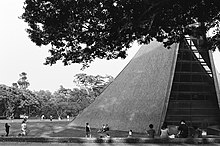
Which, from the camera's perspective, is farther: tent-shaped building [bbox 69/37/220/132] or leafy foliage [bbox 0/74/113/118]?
leafy foliage [bbox 0/74/113/118]

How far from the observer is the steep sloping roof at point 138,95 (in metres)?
23.0

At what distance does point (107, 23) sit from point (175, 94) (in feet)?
52.7

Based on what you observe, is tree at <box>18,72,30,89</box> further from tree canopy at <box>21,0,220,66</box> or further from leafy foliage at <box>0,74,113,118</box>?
tree canopy at <box>21,0,220,66</box>

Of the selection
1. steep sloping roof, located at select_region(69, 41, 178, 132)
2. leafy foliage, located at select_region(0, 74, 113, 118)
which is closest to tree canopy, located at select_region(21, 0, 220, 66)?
steep sloping roof, located at select_region(69, 41, 178, 132)

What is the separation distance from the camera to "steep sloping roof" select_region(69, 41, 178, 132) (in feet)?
75.4

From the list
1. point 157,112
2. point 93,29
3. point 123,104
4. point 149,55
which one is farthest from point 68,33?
point 149,55

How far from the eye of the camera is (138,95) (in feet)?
82.1

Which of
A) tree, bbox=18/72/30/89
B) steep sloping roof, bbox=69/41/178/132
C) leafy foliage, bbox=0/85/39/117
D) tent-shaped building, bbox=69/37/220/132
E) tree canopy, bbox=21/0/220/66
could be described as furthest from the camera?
tree, bbox=18/72/30/89

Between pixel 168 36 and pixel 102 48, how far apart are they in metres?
2.58

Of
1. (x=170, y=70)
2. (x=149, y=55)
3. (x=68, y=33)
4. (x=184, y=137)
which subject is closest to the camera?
(x=68, y=33)

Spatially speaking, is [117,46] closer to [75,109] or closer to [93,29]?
[93,29]

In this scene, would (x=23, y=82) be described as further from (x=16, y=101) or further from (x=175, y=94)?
(x=175, y=94)

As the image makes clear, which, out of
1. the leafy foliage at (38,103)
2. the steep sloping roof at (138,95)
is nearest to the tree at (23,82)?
the leafy foliage at (38,103)

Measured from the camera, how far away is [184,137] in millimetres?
12359
